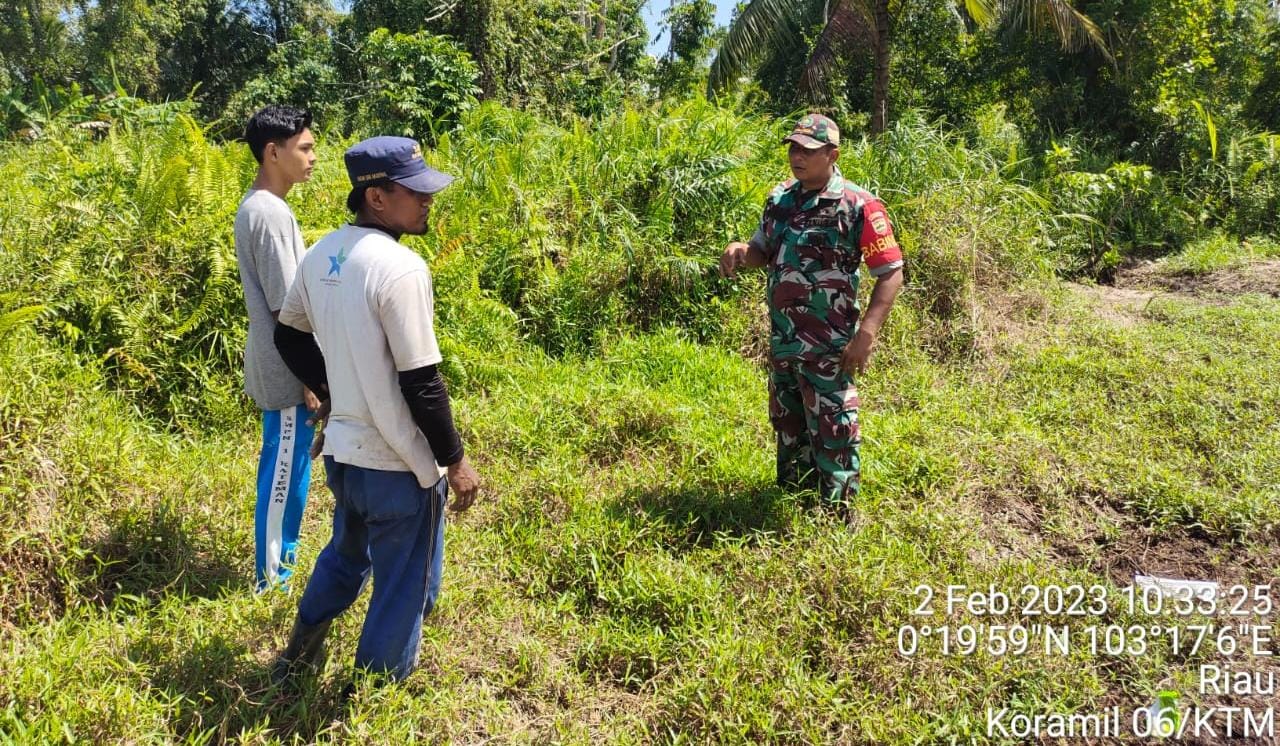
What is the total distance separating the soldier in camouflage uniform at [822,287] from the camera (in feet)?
10.3

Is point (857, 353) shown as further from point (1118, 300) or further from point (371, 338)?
point (1118, 300)

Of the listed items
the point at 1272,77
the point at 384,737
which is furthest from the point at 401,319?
the point at 1272,77

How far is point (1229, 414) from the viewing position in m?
4.62

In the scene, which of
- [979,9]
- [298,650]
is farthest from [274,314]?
[979,9]

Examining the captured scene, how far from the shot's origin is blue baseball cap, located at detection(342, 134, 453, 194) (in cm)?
206

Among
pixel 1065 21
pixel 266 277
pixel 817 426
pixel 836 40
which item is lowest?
pixel 817 426

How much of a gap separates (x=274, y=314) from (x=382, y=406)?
94 cm

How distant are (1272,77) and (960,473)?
41.4 feet

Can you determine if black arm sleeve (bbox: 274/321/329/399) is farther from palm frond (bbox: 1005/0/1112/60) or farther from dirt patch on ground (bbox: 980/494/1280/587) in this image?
palm frond (bbox: 1005/0/1112/60)

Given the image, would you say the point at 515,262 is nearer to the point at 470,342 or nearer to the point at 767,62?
the point at 470,342

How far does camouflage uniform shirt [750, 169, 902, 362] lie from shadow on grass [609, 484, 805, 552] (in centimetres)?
69

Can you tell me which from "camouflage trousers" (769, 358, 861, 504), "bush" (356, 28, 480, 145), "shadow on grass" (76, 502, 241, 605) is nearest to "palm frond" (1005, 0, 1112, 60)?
"bush" (356, 28, 480, 145)

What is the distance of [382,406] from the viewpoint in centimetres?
212

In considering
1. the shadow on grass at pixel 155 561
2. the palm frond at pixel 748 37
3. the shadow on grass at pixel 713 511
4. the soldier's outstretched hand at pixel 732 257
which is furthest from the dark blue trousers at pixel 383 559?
the palm frond at pixel 748 37
